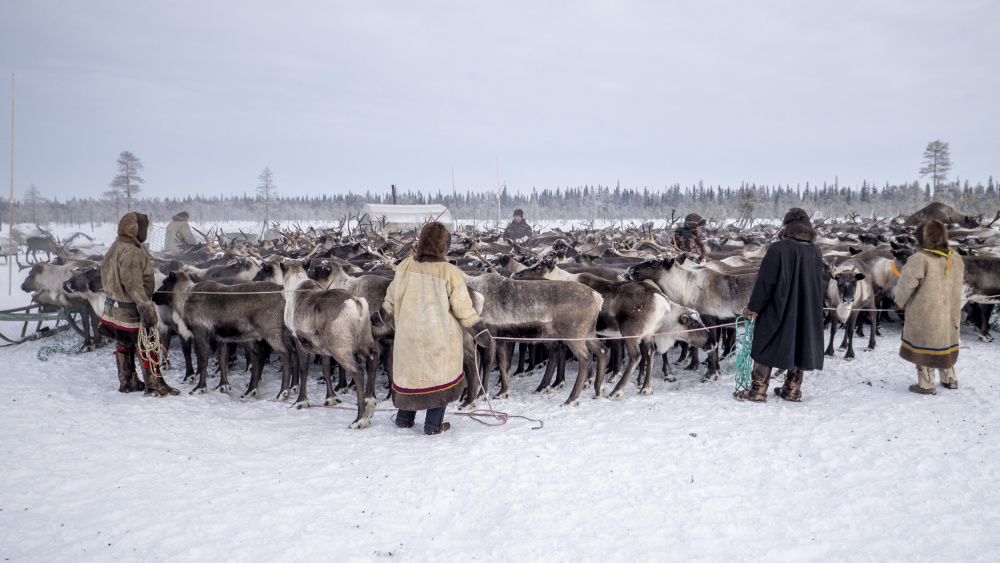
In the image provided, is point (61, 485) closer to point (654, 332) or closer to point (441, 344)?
point (441, 344)

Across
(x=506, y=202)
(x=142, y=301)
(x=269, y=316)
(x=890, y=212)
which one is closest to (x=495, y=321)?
(x=269, y=316)

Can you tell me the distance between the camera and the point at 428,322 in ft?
14.4

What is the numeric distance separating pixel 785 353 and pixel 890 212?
7198 centimetres

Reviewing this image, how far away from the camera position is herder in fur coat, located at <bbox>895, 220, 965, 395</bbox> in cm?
493

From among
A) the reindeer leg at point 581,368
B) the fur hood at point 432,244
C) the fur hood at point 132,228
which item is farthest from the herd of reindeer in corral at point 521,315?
the fur hood at point 132,228

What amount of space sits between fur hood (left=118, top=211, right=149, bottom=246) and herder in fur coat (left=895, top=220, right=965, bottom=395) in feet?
24.2

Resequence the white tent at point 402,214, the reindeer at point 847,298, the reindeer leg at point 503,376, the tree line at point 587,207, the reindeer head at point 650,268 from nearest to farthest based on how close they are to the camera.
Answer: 1. the reindeer leg at point 503,376
2. the reindeer head at point 650,268
3. the reindeer at point 847,298
4. the white tent at point 402,214
5. the tree line at point 587,207

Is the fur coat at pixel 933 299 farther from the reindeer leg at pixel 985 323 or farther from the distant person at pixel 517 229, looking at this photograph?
the distant person at pixel 517 229

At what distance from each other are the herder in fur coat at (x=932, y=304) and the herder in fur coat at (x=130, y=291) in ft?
23.8

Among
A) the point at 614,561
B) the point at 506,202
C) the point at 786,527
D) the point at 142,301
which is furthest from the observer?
the point at 506,202

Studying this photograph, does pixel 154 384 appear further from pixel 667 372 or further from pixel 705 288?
pixel 705 288

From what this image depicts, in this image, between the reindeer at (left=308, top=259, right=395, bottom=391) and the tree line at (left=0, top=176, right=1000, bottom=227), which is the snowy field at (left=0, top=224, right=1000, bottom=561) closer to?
the reindeer at (left=308, top=259, right=395, bottom=391)

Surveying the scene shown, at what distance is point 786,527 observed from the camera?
299 cm

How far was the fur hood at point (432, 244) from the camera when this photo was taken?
14.5 feet
